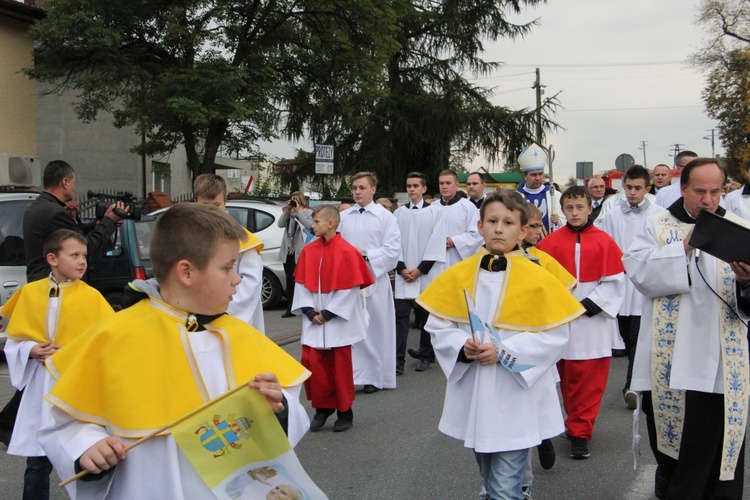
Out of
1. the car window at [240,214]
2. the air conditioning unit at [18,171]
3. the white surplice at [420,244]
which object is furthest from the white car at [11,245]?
the air conditioning unit at [18,171]

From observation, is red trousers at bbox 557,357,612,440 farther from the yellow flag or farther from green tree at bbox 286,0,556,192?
green tree at bbox 286,0,556,192

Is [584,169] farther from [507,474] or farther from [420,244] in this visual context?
[507,474]

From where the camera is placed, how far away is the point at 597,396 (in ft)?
19.4

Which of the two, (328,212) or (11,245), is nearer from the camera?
(328,212)

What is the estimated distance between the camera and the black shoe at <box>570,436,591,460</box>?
5.73 meters

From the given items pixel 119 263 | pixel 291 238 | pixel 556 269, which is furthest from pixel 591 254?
pixel 291 238

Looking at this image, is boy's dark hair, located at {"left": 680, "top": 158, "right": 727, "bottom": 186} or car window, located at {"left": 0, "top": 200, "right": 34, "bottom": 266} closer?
boy's dark hair, located at {"left": 680, "top": 158, "right": 727, "bottom": 186}

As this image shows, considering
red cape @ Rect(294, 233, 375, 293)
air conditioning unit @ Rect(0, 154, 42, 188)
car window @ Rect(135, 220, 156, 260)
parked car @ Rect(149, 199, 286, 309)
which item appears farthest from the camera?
air conditioning unit @ Rect(0, 154, 42, 188)

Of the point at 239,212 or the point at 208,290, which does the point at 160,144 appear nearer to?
the point at 239,212

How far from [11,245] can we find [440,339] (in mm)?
7080

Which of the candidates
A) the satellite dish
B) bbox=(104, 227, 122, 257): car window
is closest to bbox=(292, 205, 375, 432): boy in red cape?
Answer: bbox=(104, 227, 122, 257): car window

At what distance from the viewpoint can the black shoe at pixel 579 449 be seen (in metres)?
5.73

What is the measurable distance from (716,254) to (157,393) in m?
2.55

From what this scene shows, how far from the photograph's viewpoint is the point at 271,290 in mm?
14086
